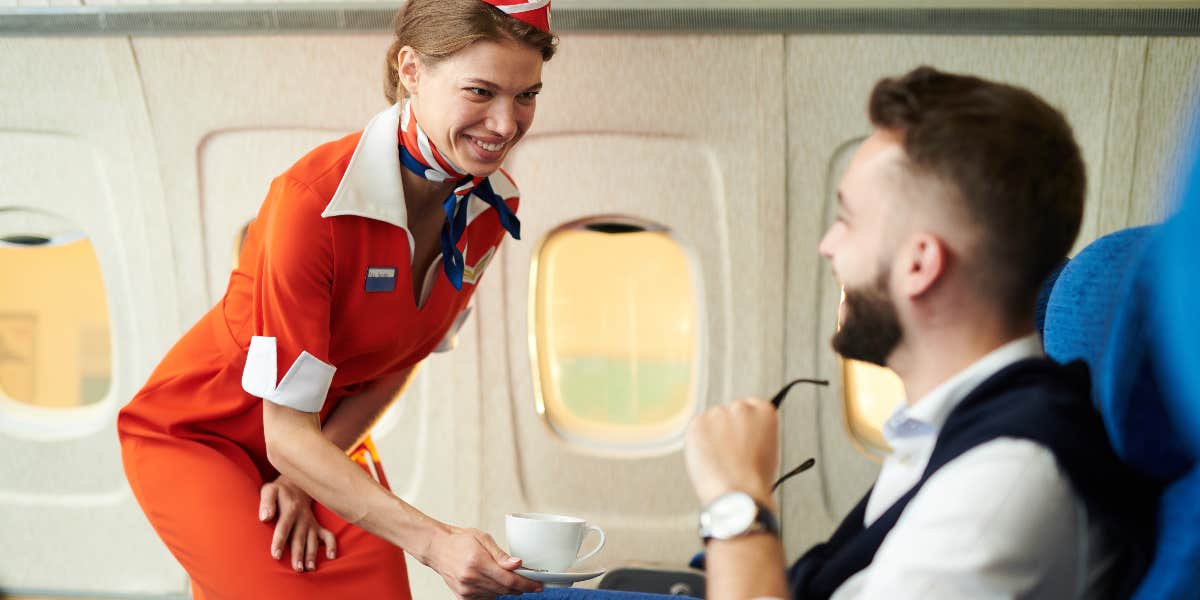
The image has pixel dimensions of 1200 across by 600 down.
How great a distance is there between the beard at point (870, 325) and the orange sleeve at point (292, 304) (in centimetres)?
104

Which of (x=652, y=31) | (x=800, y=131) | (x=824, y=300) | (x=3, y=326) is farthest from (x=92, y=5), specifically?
(x=824, y=300)

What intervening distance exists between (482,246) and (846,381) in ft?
6.06

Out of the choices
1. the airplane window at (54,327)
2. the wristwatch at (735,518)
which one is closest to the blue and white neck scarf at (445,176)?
the wristwatch at (735,518)

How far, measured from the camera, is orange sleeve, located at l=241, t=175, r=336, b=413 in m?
1.98

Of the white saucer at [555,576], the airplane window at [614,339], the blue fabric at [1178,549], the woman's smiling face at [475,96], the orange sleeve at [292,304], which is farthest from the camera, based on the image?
the airplane window at [614,339]

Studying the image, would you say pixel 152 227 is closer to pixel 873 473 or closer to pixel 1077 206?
pixel 873 473

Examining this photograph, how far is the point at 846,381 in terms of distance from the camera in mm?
3848

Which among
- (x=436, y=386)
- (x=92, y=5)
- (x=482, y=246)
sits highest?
(x=92, y=5)

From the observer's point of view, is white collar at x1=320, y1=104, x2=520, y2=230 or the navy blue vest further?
white collar at x1=320, y1=104, x2=520, y2=230

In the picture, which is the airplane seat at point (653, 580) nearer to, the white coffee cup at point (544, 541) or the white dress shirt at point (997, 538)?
the white coffee cup at point (544, 541)

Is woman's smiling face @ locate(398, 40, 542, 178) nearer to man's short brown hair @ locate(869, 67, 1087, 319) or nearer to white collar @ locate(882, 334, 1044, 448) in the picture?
man's short brown hair @ locate(869, 67, 1087, 319)

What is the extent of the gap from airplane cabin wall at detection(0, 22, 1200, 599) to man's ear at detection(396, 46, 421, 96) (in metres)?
1.40

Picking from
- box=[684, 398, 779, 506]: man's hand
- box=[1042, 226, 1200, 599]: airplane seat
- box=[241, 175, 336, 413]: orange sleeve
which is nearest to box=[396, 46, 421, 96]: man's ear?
box=[241, 175, 336, 413]: orange sleeve

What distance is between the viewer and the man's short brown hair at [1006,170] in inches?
47.8
